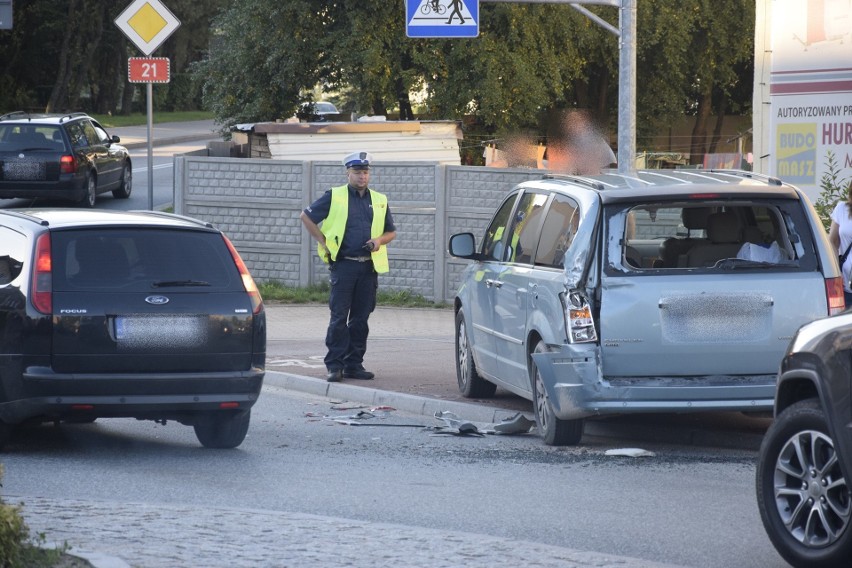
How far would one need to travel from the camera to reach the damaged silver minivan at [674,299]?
902 centimetres

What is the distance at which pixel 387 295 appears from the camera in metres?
19.5

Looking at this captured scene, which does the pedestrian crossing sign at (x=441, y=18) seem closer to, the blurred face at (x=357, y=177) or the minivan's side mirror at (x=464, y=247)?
the blurred face at (x=357, y=177)

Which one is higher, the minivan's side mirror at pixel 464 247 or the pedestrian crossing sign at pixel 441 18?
the pedestrian crossing sign at pixel 441 18

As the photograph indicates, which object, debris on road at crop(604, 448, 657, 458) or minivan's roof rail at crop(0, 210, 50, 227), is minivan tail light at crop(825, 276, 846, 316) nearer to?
debris on road at crop(604, 448, 657, 458)

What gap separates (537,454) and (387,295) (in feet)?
33.1

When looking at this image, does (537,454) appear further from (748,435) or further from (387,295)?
(387,295)

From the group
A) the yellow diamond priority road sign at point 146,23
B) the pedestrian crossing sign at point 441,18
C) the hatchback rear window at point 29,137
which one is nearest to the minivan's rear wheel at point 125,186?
the hatchback rear window at point 29,137

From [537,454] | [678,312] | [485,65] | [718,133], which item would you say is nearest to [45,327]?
[537,454]

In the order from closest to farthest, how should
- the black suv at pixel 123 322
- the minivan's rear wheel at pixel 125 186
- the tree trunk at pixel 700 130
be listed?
the black suv at pixel 123 322 → the minivan's rear wheel at pixel 125 186 → the tree trunk at pixel 700 130

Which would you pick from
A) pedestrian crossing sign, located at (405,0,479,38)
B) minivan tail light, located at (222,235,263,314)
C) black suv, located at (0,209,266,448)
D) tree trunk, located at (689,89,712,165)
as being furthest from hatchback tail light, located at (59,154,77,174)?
minivan tail light, located at (222,235,263,314)

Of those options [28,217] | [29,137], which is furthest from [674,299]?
[29,137]

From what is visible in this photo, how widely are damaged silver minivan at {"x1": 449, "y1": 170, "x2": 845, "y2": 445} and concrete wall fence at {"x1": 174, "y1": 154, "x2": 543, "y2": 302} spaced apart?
8393 mm

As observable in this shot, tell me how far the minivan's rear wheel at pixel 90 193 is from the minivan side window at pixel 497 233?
16.5 m

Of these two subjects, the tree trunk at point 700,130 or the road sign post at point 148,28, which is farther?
the tree trunk at point 700,130
